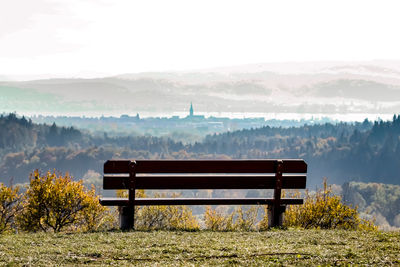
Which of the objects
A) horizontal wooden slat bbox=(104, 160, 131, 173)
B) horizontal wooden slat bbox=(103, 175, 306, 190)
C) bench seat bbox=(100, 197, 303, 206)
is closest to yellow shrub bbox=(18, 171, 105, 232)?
bench seat bbox=(100, 197, 303, 206)

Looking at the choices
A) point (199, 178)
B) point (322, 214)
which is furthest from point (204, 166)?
point (322, 214)

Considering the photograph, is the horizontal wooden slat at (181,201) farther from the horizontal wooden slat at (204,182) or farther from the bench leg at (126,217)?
the horizontal wooden slat at (204,182)

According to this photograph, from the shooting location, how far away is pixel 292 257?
7.24 metres

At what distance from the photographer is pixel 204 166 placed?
A: 974cm

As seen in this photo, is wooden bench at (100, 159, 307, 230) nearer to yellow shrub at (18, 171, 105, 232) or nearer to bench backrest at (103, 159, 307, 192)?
bench backrest at (103, 159, 307, 192)

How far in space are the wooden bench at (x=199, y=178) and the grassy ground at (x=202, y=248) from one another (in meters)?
0.82

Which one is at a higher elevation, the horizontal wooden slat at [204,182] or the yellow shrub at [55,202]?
the horizontal wooden slat at [204,182]

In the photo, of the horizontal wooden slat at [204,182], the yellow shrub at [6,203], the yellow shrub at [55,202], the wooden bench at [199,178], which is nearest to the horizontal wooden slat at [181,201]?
the wooden bench at [199,178]

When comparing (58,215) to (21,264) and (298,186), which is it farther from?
(298,186)

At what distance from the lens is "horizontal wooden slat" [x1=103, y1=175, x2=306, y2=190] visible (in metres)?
9.45

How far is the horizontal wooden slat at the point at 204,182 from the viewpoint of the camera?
9445 mm

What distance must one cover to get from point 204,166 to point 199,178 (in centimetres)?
28

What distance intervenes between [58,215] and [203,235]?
11.6 feet

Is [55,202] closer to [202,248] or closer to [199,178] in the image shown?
[199,178]
